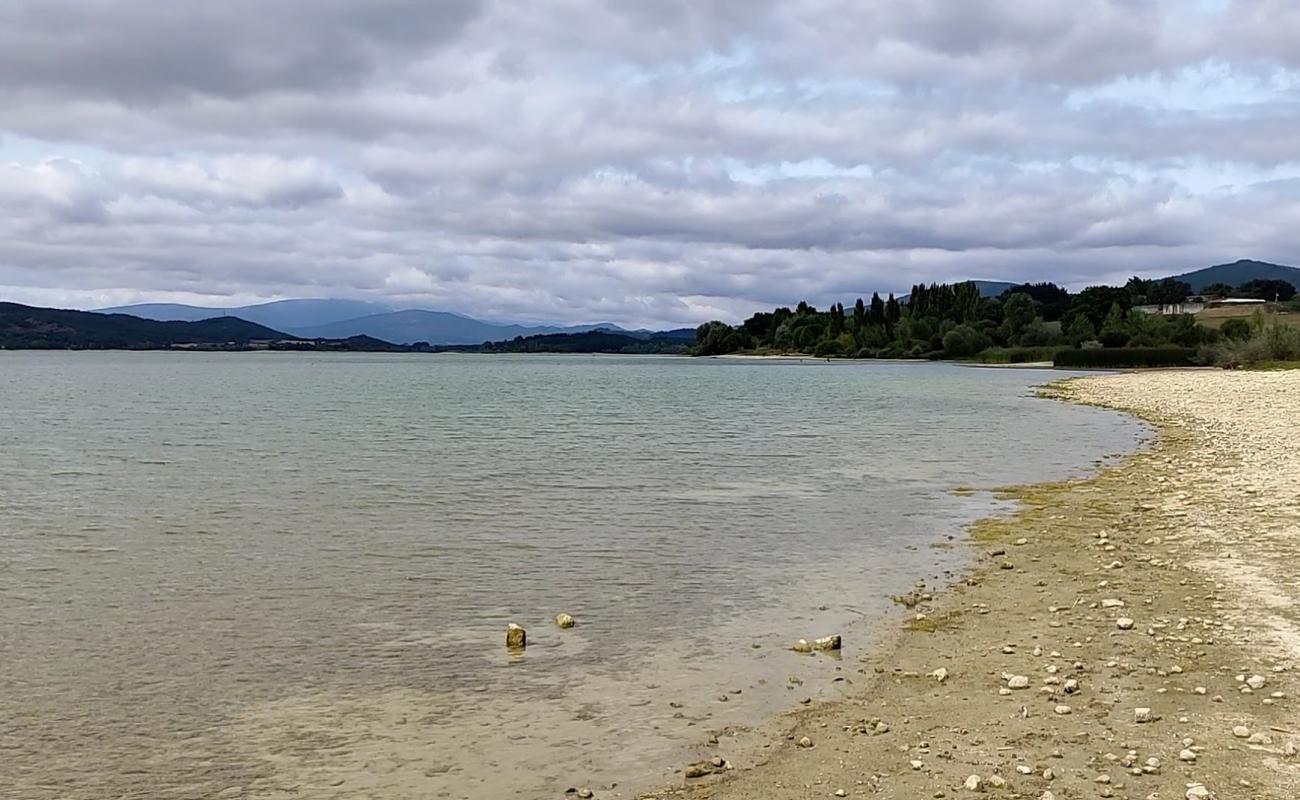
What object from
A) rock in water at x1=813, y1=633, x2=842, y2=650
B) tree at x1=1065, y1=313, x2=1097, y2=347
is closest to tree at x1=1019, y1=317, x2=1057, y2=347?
tree at x1=1065, y1=313, x2=1097, y2=347

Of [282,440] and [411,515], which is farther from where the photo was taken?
[282,440]

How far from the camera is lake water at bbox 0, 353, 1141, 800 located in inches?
370

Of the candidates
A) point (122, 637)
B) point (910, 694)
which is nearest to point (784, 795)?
point (910, 694)

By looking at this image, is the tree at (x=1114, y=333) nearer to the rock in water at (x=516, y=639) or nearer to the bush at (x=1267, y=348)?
the bush at (x=1267, y=348)

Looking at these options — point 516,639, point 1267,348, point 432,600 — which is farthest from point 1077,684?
point 1267,348

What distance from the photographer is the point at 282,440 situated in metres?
43.9

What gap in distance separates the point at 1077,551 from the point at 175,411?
58.2m

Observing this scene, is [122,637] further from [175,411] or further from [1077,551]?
[175,411]

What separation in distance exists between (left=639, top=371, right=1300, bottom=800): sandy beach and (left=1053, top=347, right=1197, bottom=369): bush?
131m

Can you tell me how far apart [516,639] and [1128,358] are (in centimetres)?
15060

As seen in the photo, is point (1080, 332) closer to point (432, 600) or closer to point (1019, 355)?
point (1019, 355)

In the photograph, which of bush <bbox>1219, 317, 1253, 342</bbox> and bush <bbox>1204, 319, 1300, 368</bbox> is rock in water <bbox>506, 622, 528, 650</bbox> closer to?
bush <bbox>1204, 319, 1300, 368</bbox>

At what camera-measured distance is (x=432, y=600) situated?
15.3 meters

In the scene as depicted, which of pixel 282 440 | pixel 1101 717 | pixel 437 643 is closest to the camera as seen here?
pixel 1101 717
